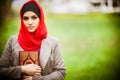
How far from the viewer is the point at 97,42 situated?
12.8 ft

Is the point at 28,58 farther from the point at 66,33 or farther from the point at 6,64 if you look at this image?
the point at 66,33

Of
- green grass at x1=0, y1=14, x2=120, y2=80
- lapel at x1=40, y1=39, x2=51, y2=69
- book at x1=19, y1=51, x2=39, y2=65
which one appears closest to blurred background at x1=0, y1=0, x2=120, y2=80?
green grass at x1=0, y1=14, x2=120, y2=80

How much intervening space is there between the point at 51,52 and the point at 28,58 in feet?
0.78

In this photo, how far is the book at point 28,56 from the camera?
12.2 ft

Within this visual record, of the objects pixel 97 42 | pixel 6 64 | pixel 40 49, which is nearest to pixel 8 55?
pixel 6 64

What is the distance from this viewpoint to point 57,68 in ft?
12.3

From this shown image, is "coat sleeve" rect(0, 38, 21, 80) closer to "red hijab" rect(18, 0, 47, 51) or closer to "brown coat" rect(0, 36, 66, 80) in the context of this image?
"brown coat" rect(0, 36, 66, 80)

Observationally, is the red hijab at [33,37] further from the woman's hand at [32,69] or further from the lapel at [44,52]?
the woman's hand at [32,69]

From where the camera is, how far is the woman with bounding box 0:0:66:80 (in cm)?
372

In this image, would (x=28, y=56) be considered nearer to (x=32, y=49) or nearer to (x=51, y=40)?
(x=32, y=49)

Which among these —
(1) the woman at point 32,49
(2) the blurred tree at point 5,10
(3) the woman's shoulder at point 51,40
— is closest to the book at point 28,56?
(1) the woman at point 32,49

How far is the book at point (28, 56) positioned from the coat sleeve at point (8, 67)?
0.25 ft

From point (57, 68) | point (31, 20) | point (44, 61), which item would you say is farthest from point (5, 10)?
point (57, 68)

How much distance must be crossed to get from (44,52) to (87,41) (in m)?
0.48
